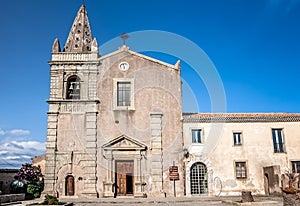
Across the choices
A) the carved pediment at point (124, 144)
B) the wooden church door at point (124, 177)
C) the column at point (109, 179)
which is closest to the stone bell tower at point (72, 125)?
the column at point (109, 179)

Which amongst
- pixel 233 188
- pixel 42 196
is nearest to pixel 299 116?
pixel 233 188

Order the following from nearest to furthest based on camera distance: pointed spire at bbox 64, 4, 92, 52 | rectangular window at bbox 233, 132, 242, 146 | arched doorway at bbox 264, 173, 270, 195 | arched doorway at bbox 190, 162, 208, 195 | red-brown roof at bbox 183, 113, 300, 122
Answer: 1. arched doorway at bbox 264, 173, 270, 195
2. arched doorway at bbox 190, 162, 208, 195
3. rectangular window at bbox 233, 132, 242, 146
4. red-brown roof at bbox 183, 113, 300, 122
5. pointed spire at bbox 64, 4, 92, 52

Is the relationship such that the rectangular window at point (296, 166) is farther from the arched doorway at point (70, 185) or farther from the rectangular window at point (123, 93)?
the arched doorway at point (70, 185)

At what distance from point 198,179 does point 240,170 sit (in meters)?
3.12

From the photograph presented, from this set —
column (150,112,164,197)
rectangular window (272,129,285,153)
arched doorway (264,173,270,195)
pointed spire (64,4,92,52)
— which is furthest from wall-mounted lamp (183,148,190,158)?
pointed spire (64,4,92,52)

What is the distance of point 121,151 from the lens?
2272cm

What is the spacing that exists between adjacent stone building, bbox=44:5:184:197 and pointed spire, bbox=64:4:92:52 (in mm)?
5822

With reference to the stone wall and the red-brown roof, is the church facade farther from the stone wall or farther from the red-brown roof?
the stone wall

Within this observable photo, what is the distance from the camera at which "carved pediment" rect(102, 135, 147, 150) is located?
22.6 m

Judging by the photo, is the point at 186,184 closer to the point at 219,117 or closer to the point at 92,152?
the point at 219,117

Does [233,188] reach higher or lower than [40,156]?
lower

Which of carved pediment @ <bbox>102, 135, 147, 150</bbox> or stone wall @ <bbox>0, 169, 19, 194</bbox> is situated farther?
stone wall @ <bbox>0, 169, 19, 194</bbox>

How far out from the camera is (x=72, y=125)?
75.2 ft

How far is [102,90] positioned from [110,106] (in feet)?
4.52
